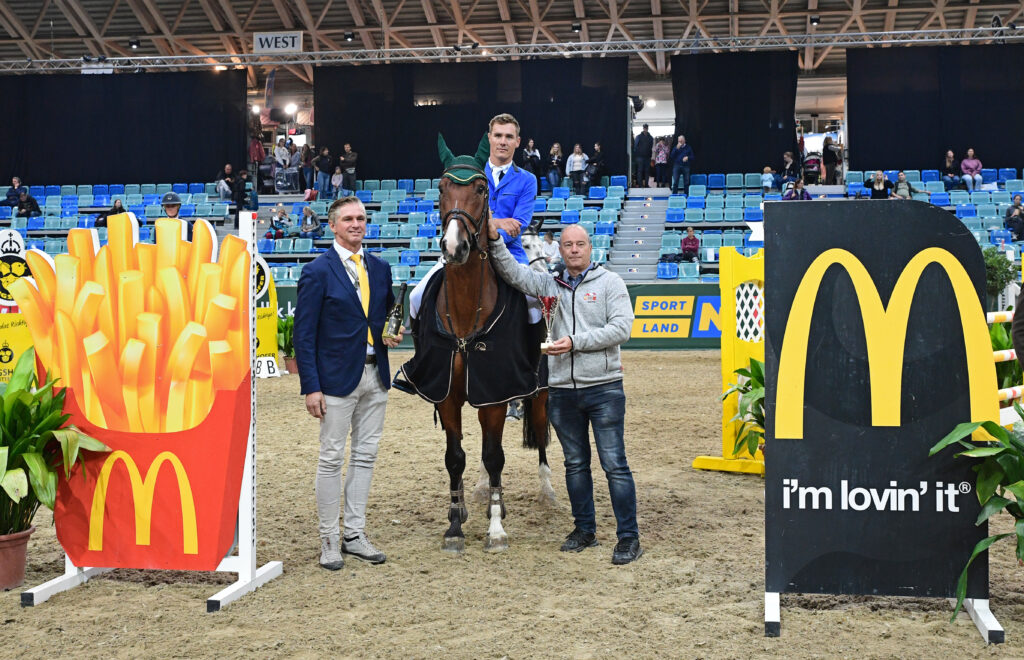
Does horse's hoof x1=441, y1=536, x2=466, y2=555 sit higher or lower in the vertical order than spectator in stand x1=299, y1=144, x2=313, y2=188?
lower

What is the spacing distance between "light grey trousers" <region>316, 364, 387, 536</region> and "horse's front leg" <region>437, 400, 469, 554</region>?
0.37 metres

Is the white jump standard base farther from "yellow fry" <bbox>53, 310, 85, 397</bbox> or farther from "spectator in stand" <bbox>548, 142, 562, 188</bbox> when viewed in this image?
"spectator in stand" <bbox>548, 142, 562, 188</bbox>

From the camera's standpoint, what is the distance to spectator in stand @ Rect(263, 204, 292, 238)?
2212 centimetres

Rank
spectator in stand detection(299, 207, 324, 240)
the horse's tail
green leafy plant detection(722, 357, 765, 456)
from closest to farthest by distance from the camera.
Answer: the horse's tail < green leafy plant detection(722, 357, 765, 456) < spectator in stand detection(299, 207, 324, 240)

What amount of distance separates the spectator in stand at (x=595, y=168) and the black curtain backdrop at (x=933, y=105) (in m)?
6.63

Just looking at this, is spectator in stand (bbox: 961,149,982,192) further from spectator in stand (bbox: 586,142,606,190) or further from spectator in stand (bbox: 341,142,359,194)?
spectator in stand (bbox: 341,142,359,194)

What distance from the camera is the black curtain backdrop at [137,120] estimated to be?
27047 millimetres

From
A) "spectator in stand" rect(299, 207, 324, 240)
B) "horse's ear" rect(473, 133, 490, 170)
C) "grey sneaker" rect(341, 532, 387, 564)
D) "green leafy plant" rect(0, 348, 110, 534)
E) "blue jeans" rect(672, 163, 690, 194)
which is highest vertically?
"blue jeans" rect(672, 163, 690, 194)

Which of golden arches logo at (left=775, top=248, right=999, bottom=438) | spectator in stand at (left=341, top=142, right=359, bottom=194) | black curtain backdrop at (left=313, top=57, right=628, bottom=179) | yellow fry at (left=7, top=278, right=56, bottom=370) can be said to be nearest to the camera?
golden arches logo at (left=775, top=248, right=999, bottom=438)

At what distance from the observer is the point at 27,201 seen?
23844 millimetres

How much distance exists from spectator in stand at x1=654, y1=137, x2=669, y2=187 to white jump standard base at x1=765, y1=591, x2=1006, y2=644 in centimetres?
2171

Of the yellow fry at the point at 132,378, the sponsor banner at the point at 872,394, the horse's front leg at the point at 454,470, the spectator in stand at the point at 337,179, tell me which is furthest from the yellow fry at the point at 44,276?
the spectator in stand at the point at 337,179

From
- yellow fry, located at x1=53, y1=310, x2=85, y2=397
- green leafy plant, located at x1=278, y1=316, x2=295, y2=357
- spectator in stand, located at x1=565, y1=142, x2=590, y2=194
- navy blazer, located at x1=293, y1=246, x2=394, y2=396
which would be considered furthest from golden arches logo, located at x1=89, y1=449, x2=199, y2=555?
spectator in stand, located at x1=565, y1=142, x2=590, y2=194

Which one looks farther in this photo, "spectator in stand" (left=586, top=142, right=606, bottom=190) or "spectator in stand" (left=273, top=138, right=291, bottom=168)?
"spectator in stand" (left=273, top=138, right=291, bottom=168)
